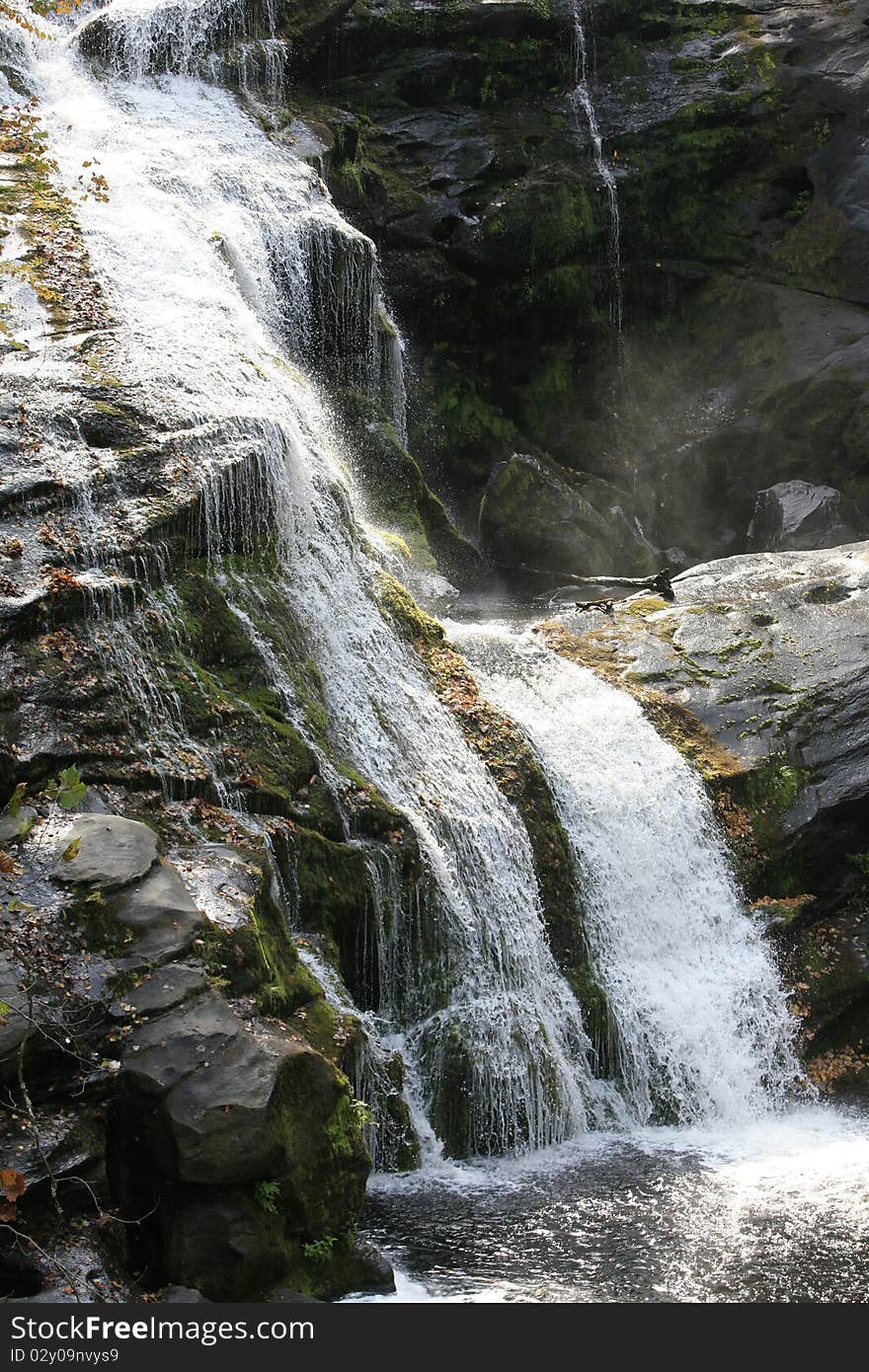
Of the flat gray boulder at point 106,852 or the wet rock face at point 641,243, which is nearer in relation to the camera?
the flat gray boulder at point 106,852

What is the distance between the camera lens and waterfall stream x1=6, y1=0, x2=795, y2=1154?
9.38m

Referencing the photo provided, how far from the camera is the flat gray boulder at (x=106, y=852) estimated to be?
6711 mm

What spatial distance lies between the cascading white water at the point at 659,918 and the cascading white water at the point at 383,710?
0.64 m

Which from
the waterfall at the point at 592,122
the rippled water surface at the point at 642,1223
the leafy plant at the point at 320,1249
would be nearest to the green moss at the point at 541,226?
the waterfall at the point at 592,122

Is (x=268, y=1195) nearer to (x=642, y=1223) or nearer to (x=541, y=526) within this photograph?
(x=642, y=1223)

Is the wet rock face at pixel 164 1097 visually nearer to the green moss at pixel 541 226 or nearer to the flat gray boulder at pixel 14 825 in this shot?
the flat gray boulder at pixel 14 825

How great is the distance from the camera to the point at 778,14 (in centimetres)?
2230

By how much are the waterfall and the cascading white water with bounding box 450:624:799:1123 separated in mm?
11698

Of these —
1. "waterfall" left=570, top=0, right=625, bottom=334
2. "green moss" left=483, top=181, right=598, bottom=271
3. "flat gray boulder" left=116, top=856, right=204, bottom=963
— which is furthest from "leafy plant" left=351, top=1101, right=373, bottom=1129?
"waterfall" left=570, top=0, right=625, bottom=334

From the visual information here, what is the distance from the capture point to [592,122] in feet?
70.9

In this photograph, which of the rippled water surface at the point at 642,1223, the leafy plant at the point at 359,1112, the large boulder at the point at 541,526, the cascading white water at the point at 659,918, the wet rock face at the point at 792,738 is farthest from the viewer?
the large boulder at the point at 541,526

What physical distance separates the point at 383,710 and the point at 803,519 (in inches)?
466

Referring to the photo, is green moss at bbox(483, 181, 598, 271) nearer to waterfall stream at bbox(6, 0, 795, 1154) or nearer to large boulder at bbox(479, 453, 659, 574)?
large boulder at bbox(479, 453, 659, 574)

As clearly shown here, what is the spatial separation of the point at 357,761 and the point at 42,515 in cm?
297
